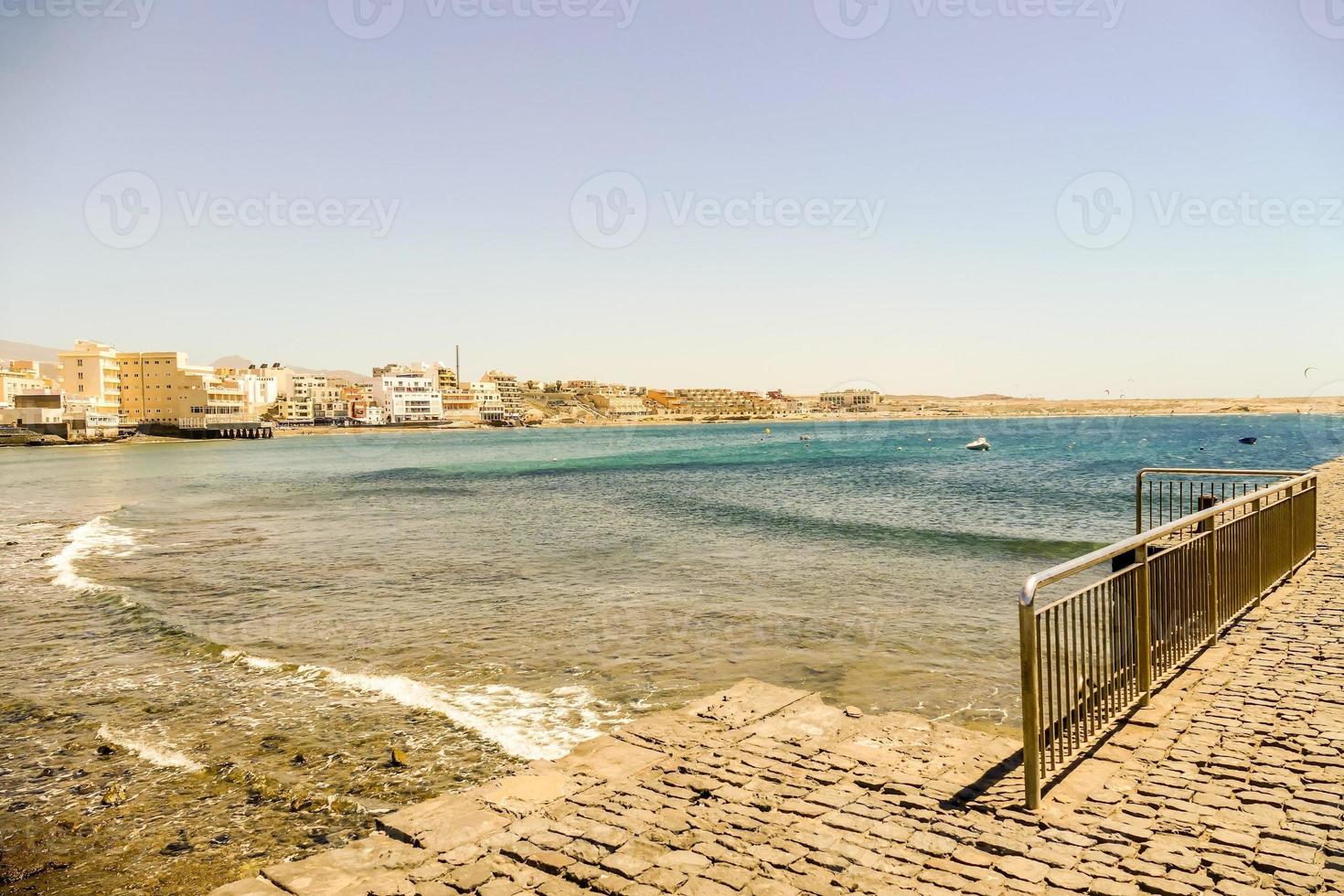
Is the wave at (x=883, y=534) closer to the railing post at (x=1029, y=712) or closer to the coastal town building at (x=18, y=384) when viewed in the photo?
the railing post at (x=1029, y=712)

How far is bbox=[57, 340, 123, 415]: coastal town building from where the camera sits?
137 metres

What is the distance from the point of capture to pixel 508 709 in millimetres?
9070

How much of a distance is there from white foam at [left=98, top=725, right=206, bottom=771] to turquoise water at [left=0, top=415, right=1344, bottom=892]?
4 centimetres

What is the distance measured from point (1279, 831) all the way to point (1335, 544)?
11795 millimetres

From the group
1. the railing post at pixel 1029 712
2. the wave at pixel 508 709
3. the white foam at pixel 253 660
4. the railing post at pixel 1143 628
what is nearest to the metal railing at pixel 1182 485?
the railing post at pixel 1143 628

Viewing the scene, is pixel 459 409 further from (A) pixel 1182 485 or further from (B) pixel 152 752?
(B) pixel 152 752


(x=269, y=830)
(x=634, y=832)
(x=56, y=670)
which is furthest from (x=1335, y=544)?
(x=56, y=670)

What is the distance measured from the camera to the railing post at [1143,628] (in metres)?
6.32

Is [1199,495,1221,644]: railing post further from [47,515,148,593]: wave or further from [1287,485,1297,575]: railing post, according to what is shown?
[47,515,148,593]: wave

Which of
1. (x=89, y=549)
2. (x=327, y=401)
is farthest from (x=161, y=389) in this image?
(x=89, y=549)

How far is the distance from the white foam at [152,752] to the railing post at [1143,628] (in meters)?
8.59

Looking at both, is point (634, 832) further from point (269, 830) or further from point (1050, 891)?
point (269, 830)

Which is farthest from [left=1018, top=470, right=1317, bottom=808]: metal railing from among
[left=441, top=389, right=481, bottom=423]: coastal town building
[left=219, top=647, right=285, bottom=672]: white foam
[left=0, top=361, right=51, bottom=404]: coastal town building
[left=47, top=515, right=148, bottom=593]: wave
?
[left=441, top=389, right=481, bottom=423]: coastal town building

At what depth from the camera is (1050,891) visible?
401 centimetres
